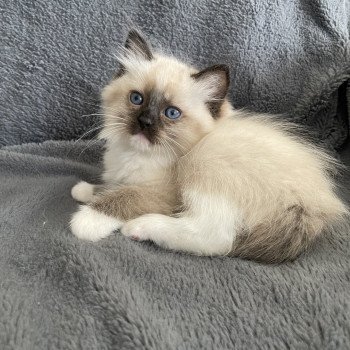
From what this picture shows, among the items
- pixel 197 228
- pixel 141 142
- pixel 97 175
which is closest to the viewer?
pixel 197 228

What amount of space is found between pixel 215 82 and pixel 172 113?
15 cm

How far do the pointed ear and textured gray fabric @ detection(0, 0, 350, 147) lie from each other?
35 centimetres

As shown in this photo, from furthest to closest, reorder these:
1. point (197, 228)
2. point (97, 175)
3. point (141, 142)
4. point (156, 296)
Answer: point (97, 175) → point (141, 142) → point (197, 228) → point (156, 296)

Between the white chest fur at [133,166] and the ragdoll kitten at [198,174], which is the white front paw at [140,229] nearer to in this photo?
the ragdoll kitten at [198,174]

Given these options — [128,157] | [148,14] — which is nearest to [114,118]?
[128,157]

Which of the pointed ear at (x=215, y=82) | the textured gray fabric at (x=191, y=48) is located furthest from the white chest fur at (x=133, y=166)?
the textured gray fabric at (x=191, y=48)

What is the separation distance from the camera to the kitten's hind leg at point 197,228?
1.04 meters

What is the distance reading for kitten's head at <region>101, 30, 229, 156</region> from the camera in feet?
3.85

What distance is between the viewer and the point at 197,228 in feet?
3.47

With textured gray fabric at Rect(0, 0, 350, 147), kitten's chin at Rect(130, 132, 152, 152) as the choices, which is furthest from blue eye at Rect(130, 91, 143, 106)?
textured gray fabric at Rect(0, 0, 350, 147)

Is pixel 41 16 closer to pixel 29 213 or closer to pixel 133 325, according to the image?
pixel 29 213

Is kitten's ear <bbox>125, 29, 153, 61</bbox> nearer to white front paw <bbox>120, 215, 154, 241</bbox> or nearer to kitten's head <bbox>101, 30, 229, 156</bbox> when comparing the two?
kitten's head <bbox>101, 30, 229, 156</bbox>

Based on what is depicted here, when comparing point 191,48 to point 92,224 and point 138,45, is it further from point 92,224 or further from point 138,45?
point 92,224

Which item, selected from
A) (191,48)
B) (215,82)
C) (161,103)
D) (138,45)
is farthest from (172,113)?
(191,48)
